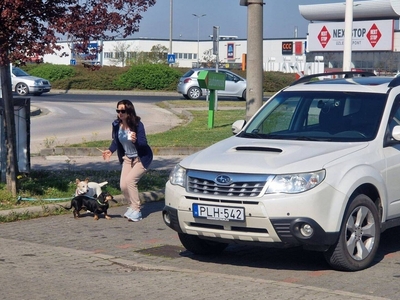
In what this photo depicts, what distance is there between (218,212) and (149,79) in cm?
4236

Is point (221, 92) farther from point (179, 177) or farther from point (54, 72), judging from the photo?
point (179, 177)

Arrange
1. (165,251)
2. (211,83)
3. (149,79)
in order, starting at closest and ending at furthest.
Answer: (165,251) → (211,83) → (149,79)

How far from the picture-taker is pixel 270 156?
24.0 feet

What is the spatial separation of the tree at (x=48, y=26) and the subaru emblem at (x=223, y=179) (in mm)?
3260

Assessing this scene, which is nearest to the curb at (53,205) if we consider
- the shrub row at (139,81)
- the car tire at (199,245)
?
the car tire at (199,245)

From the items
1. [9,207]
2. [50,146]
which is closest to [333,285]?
[9,207]

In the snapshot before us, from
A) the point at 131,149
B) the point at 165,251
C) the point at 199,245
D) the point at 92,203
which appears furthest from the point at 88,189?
the point at 199,245

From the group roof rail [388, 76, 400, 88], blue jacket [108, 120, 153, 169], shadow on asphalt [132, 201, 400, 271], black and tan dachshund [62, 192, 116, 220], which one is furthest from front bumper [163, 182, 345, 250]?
black and tan dachshund [62, 192, 116, 220]

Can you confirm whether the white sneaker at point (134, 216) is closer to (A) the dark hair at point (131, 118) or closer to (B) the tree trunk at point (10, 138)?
(A) the dark hair at point (131, 118)

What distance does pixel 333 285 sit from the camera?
22.3ft

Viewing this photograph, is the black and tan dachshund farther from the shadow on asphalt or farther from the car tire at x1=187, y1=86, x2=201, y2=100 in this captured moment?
the car tire at x1=187, y1=86, x2=201, y2=100

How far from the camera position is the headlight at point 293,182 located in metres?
6.90

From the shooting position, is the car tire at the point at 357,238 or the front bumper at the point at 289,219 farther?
the car tire at the point at 357,238

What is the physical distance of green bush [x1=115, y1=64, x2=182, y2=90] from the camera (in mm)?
49000
